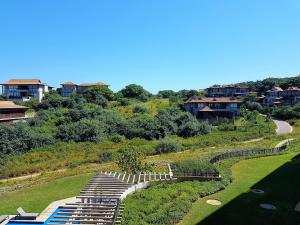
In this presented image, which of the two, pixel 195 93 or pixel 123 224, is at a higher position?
pixel 195 93

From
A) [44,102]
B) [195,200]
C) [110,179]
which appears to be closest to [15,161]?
[110,179]

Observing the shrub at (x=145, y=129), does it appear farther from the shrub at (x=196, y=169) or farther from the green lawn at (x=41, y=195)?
the shrub at (x=196, y=169)

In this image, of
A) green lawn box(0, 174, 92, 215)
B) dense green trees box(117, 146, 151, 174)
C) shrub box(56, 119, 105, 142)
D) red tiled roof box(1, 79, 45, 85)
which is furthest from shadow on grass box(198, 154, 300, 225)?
red tiled roof box(1, 79, 45, 85)

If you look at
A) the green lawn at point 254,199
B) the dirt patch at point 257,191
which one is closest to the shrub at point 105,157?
the green lawn at point 254,199

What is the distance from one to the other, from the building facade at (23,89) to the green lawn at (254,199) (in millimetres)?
69908

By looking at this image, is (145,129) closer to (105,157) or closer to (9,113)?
(105,157)

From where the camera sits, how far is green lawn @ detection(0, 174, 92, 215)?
2123 cm

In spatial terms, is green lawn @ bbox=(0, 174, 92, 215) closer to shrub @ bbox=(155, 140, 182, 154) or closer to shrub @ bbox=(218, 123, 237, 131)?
shrub @ bbox=(155, 140, 182, 154)

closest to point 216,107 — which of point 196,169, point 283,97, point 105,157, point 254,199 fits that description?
point 283,97

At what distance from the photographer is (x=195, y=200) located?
2048 cm

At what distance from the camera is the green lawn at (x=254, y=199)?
17.3 m

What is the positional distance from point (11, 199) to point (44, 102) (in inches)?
2152

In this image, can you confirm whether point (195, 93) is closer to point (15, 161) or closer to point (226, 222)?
point (15, 161)

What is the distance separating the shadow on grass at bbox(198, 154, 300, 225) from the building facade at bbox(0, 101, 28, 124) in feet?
155
